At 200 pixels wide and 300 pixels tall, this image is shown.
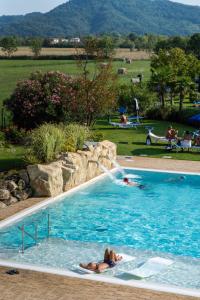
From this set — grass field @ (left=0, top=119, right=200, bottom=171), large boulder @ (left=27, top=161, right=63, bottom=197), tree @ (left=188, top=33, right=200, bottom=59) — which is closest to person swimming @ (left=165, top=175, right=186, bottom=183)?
grass field @ (left=0, top=119, right=200, bottom=171)

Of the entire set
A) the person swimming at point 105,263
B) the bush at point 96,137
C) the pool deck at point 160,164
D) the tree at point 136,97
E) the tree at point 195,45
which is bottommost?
the person swimming at point 105,263

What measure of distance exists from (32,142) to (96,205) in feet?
11.2

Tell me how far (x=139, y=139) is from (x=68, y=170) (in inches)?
356

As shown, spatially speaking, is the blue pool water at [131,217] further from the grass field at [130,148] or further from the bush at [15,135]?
the bush at [15,135]

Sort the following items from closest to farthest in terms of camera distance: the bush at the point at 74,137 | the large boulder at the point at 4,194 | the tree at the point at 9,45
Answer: the large boulder at the point at 4,194 < the bush at the point at 74,137 < the tree at the point at 9,45

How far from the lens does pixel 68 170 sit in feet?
55.8

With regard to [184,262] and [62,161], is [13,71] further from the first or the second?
[184,262]

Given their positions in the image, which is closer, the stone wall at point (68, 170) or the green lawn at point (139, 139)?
the stone wall at point (68, 170)

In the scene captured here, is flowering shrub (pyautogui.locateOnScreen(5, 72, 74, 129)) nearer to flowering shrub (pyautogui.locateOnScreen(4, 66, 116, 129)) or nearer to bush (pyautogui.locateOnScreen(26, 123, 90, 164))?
flowering shrub (pyautogui.locateOnScreen(4, 66, 116, 129))

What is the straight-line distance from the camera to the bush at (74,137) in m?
18.8

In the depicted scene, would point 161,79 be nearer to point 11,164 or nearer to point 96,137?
point 96,137

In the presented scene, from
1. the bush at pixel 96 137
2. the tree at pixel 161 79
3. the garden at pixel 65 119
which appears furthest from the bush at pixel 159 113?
the bush at pixel 96 137

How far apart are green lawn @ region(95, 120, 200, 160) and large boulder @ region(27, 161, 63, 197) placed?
640 centimetres

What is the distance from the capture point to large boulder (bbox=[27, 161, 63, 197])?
53.0ft
